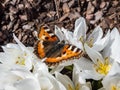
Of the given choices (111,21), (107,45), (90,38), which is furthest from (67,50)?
(111,21)

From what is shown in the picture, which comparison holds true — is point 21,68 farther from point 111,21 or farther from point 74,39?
point 111,21

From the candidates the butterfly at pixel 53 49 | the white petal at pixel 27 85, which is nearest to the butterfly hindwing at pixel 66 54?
the butterfly at pixel 53 49

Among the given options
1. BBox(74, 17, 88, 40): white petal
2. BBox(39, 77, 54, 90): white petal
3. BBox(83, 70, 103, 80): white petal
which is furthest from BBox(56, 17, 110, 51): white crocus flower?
BBox(39, 77, 54, 90): white petal

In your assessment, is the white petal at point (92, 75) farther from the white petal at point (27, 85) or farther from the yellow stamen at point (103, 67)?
the white petal at point (27, 85)

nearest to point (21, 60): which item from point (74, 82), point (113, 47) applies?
point (74, 82)

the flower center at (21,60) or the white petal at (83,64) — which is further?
the flower center at (21,60)

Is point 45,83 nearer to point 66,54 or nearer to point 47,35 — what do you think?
point 66,54
